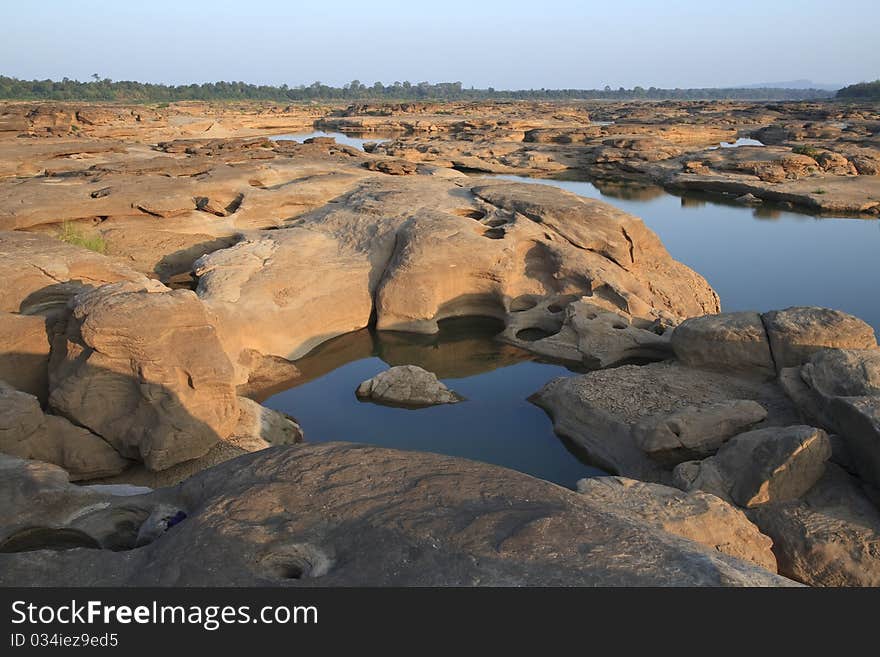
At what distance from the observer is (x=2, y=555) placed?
3650mm

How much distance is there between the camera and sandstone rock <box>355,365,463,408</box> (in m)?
10.3

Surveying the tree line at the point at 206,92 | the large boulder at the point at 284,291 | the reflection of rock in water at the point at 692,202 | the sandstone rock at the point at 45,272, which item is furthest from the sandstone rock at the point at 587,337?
the tree line at the point at 206,92

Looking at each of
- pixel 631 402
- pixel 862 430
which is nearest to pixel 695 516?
pixel 862 430

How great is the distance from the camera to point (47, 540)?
453 centimetres

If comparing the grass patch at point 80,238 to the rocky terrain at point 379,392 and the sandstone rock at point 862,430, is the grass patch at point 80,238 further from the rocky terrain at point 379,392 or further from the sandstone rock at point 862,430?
the sandstone rock at point 862,430

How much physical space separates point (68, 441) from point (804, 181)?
28.1 metres

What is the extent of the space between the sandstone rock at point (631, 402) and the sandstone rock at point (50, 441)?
567cm

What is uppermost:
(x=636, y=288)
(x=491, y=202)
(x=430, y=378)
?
(x=491, y=202)

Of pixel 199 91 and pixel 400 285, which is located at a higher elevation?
pixel 199 91

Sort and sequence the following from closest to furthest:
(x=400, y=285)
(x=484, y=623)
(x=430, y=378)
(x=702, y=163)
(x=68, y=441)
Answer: (x=484, y=623) < (x=68, y=441) < (x=430, y=378) < (x=400, y=285) < (x=702, y=163)

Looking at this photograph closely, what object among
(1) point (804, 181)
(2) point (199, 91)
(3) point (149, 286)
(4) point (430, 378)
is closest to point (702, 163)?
(1) point (804, 181)

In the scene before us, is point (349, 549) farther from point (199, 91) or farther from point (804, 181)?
point (199, 91)

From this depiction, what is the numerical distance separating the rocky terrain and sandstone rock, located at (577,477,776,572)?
0.10 feet

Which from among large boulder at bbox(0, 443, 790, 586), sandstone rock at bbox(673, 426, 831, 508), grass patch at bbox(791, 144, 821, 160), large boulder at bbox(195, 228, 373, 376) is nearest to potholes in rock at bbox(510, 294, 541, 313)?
large boulder at bbox(195, 228, 373, 376)
